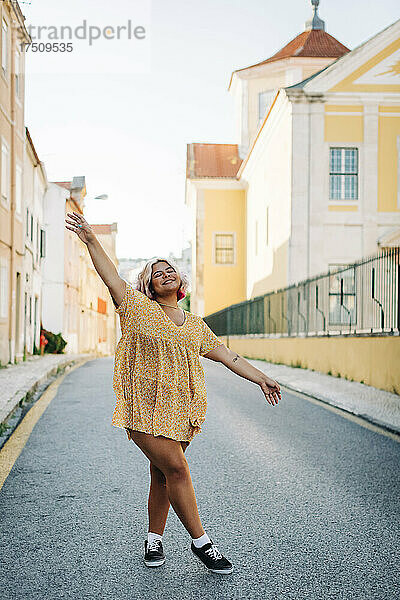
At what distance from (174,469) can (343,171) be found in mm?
25278

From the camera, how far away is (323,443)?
820 centimetres

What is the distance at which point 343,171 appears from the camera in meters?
28.1

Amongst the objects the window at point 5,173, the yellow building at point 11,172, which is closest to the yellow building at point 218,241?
the yellow building at point 11,172

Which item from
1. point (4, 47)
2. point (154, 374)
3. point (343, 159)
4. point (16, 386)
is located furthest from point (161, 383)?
point (343, 159)

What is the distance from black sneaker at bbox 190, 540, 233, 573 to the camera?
13.1 feet

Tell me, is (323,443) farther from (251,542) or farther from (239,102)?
(239,102)

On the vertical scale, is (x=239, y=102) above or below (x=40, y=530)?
above

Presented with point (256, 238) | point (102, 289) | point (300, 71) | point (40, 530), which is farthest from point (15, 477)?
point (102, 289)

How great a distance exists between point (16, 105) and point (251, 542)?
67.9 ft

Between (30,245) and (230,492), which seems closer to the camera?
(230,492)

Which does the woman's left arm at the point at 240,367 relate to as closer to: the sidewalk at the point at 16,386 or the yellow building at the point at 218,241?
the sidewalk at the point at 16,386

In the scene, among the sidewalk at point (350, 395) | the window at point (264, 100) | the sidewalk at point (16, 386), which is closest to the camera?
the sidewalk at point (350, 395)

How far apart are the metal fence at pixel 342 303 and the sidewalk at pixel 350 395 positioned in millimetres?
1038

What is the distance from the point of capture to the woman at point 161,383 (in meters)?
3.93
